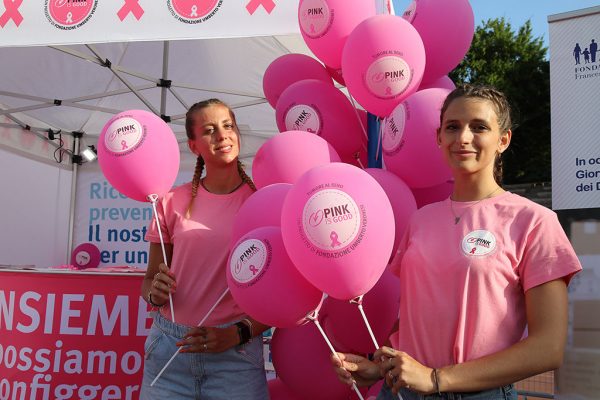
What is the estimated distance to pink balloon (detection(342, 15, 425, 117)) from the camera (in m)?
2.12

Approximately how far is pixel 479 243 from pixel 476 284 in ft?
0.30

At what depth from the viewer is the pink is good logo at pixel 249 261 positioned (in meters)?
1.64

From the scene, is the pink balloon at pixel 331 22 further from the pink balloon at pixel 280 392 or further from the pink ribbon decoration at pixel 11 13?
the pink ribbon decoration at pixel 11 13

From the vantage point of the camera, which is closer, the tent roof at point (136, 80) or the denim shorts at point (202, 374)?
the denim shorts at point (202, 374)

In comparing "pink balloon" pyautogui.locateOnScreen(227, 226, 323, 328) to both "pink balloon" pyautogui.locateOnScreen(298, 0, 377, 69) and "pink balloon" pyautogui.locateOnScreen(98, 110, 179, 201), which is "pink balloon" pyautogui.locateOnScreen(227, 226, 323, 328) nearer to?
"pink balloon" pyautogui.locateOnScreen(98, 110, 179, 201)

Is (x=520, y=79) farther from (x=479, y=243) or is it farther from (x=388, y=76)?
(x=479, y=243)

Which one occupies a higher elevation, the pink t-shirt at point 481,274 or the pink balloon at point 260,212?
the pink balloon at point 260,212

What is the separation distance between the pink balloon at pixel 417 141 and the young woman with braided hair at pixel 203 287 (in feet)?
1.74

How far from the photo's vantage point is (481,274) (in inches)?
51.2

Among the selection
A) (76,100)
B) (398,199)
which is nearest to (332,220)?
(398,199)

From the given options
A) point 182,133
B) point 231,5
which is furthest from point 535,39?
point 231,5

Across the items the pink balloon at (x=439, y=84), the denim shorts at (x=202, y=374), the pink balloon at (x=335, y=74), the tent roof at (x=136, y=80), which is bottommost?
the denim shorts at (x=202, y=374)

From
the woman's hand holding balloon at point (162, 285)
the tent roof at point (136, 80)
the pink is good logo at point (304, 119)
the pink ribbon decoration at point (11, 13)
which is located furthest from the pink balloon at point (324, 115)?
the tent roof at point (136, 80)

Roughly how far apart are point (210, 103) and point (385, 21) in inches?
27.4
